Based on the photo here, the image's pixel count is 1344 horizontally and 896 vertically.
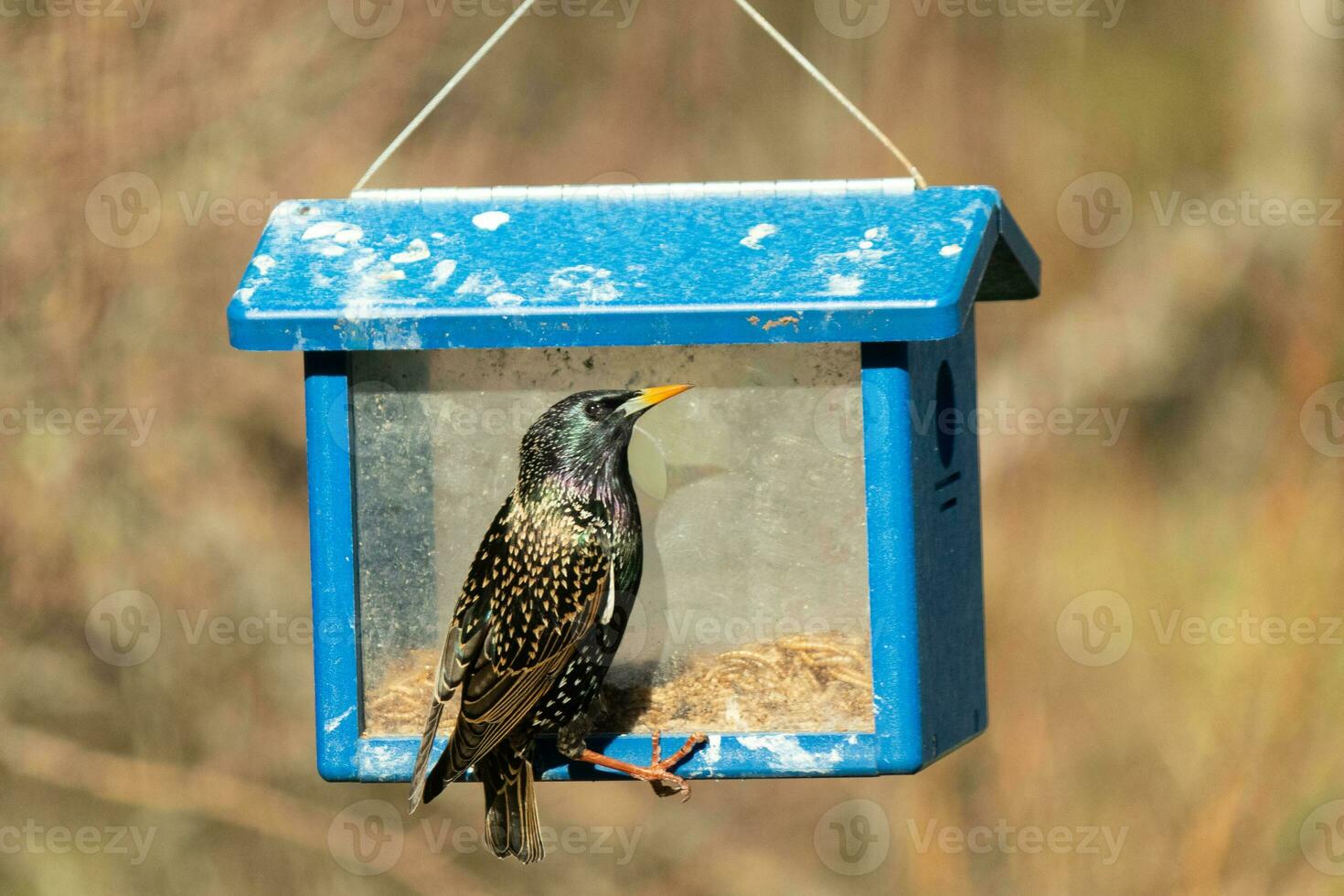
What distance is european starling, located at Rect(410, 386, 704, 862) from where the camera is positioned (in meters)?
4.80

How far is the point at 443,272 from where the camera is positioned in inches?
193

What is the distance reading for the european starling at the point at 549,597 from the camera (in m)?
4.80

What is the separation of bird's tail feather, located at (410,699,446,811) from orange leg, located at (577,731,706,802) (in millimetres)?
325

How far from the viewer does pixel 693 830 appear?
27.7 ft

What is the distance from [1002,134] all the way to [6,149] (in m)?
3.55

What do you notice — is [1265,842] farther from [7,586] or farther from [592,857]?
[7,586]
